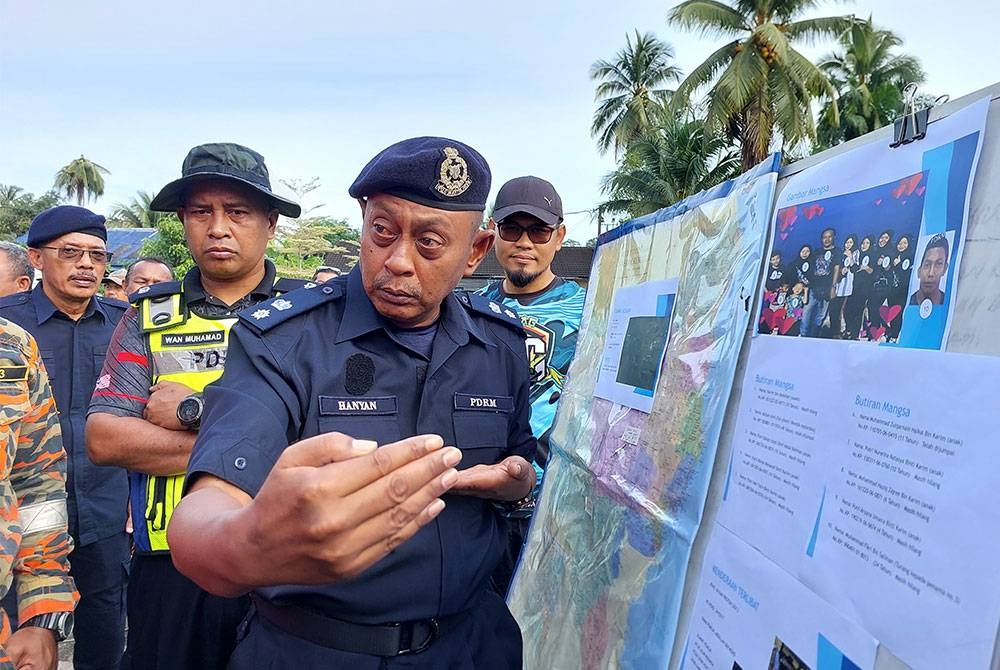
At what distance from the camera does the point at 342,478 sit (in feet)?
2.40

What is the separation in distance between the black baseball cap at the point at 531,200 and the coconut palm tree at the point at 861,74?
2715 centimetres

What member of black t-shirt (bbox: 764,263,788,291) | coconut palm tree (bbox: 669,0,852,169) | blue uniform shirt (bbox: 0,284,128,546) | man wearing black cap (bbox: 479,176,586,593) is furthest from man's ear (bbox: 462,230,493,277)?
coconut palm tree (bbox: 669,0,852,169)

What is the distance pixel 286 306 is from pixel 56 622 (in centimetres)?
107

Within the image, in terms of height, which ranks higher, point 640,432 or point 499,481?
point 640,432

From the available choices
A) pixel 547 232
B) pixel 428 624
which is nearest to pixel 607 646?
pixel 428 624

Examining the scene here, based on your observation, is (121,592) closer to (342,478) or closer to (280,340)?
(280,340)

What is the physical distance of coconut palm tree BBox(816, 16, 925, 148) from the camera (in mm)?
26875

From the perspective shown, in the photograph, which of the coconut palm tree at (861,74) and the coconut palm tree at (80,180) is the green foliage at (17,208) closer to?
the coconut palm tree at (80,180)

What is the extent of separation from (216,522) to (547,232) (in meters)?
2.31

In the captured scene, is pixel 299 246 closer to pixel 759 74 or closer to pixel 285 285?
pixel 759 74

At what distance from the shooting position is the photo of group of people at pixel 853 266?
83cm

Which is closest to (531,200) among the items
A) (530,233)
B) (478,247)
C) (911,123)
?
(530,233)

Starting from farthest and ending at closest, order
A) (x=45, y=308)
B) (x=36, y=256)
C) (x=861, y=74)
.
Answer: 1. (x=861, y=74)
2. (x=36, y=256)
3. (x=45, y=308)

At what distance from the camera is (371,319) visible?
1546 millimetres
